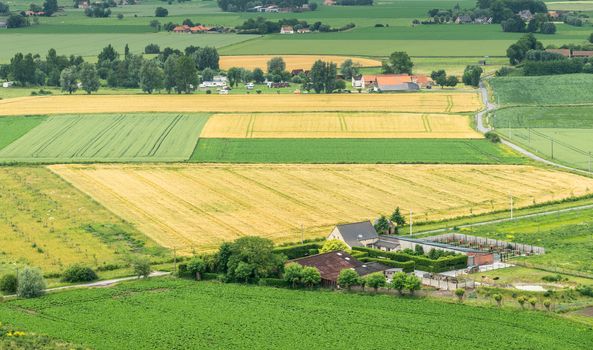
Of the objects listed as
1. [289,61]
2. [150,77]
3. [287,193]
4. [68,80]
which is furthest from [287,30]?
[287,193]

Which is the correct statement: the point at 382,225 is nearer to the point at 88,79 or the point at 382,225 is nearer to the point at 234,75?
the point at 88,79

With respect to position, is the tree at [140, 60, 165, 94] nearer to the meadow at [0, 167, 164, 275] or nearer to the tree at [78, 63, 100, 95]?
the tree at [78, 63, 100, 95]

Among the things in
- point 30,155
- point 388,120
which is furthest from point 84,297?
point 388,120

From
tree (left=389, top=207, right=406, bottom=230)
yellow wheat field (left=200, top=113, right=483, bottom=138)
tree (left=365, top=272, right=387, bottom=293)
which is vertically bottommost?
yellow wheat field (left=200, top=113, right=483, bottom=138)

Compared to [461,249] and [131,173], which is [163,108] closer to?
[131,173]

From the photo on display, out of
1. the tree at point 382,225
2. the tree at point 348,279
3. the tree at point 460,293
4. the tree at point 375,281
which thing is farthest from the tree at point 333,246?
the tree at point 460,293

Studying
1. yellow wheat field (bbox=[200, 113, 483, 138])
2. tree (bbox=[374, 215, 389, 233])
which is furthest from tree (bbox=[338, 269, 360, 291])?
yellow wheat field (bbox=[200, 113, 483, 138])
